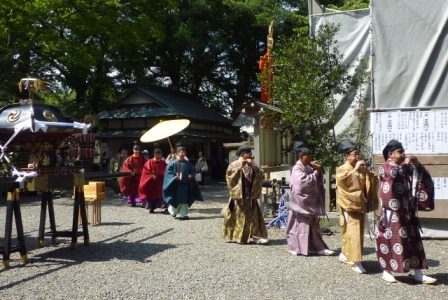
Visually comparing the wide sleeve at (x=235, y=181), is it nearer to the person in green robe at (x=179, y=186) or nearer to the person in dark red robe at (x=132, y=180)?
the person in green robe at (x=179, y=186)

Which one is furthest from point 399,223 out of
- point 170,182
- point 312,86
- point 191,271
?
point 170,182

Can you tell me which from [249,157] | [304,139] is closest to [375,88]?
[304,139]

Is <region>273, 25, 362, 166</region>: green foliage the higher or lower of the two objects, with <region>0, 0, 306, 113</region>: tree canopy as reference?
lower

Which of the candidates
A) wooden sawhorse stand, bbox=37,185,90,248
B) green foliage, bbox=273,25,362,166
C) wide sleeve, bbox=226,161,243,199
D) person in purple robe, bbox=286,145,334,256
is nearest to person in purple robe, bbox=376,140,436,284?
person in purple robe, bbox=286,145,334,256

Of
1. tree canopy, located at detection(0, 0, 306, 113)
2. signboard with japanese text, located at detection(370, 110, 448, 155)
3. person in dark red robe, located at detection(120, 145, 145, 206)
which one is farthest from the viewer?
tree canopy, located at detection(0, 0, 306, 113)

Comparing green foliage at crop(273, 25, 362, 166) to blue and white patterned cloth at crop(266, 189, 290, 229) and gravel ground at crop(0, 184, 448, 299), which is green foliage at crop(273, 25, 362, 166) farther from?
gravel ground at crop(0, 184, 448, 299)

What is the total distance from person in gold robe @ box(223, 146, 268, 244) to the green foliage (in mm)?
1624

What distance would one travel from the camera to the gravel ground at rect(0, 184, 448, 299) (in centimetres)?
552

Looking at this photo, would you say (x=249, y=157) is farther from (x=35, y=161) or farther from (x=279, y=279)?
(x=35, y=161)

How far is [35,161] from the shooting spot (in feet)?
25.4

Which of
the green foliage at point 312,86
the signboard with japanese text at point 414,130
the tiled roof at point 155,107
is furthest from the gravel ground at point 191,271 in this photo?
the tiled roof at point 155,107

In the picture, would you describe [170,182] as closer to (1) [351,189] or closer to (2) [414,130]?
(2) [414,130]

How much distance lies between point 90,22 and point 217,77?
12.7 m

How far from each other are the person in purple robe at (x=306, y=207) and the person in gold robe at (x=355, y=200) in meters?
0.88
